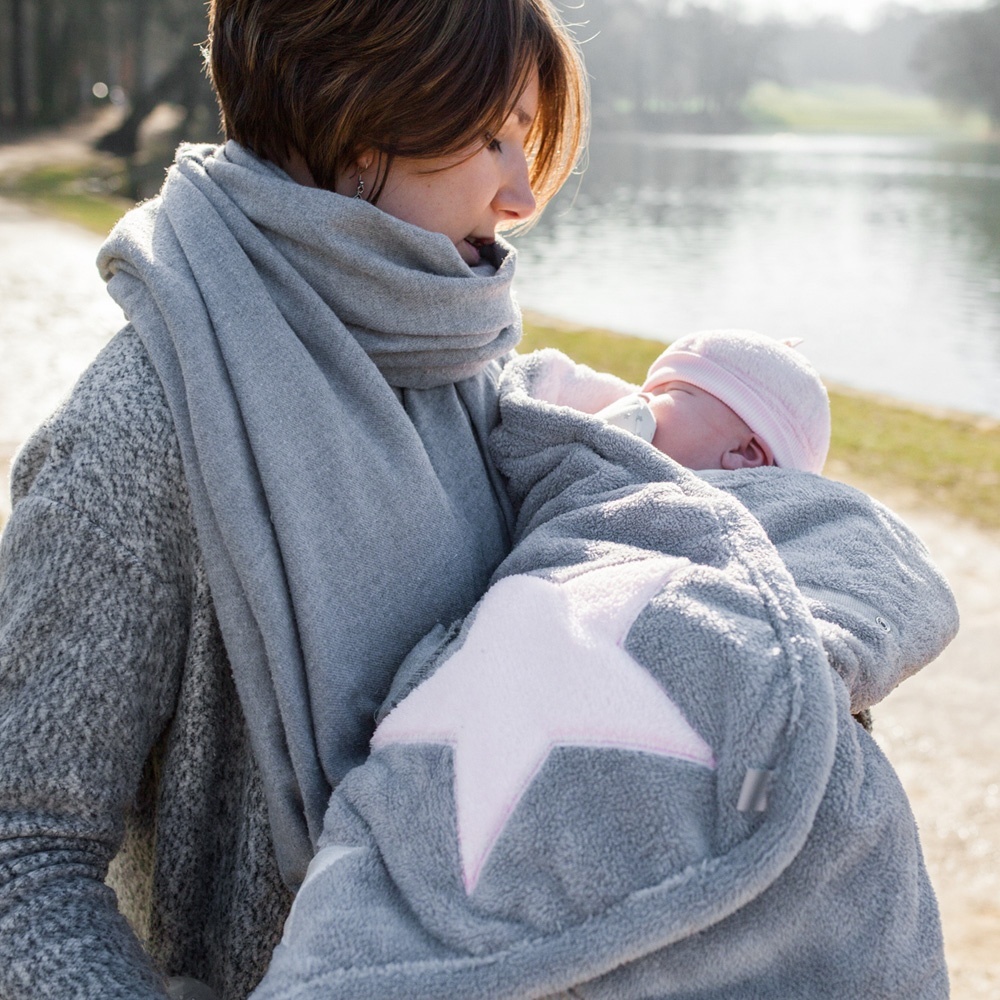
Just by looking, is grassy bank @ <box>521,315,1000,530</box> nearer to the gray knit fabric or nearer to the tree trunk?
the gray knit fabric

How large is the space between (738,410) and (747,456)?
0.08 m

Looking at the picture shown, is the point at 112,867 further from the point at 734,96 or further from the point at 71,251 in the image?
the point at 734,96

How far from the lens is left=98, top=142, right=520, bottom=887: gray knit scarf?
1.19 m

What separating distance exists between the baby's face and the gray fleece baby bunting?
0.45 m

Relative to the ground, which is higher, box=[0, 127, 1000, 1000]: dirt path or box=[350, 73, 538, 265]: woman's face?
box=[350, 73, 538, 265]: woman's face

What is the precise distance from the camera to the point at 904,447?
20.9 ft

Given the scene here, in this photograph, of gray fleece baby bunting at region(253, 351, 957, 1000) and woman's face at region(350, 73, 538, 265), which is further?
woman's face at region(350, 73, 538, 265)

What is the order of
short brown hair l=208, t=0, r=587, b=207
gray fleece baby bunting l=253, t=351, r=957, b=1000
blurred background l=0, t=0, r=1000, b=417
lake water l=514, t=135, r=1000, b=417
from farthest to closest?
blurred background l=0, t=0, r=1000, b=417, lake water l=514, t=135, r=1000, b=417, short brown hair l=208, t=0, r=587, b=207, gray fleece baby bunting l=253, t=351, r=957, b=1000

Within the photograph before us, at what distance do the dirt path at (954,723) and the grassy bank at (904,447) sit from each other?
0.20 meters

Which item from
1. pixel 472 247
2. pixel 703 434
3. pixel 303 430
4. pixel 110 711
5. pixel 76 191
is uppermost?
pixel 472 247

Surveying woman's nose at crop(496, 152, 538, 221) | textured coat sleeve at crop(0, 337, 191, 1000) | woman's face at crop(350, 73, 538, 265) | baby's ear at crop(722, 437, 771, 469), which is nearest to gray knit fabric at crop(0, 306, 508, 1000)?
textured coat sleeve at crop(0, 337, 191, 1000)

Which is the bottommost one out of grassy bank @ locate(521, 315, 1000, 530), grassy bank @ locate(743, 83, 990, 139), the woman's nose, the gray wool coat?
grassy bank @ locate(743, 83, 990, 139)

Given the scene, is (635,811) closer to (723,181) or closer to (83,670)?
(83,670)

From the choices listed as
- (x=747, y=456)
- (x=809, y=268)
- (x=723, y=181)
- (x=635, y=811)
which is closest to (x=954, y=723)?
(x=747, y=456)
